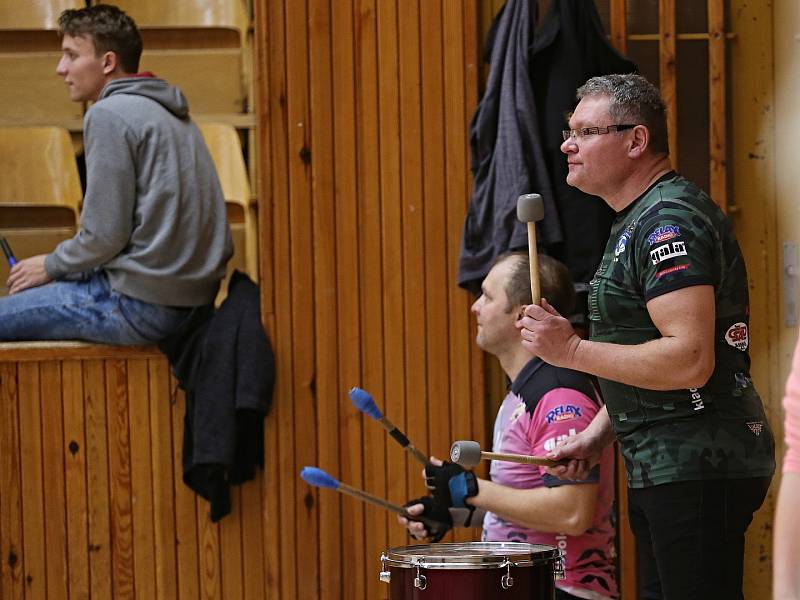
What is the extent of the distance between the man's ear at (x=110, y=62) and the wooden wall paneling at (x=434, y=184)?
3.17ft

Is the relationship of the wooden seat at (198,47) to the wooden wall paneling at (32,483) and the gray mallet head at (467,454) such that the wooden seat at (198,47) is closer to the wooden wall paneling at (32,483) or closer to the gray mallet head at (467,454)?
the wooden wall paneling at (32,483)

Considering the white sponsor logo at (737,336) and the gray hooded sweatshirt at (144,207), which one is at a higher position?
the gray hooded sweatshirt at (144,207)

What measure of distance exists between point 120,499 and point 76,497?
Answer: 128mm

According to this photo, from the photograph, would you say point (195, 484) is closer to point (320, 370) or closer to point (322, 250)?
point (320, 370)

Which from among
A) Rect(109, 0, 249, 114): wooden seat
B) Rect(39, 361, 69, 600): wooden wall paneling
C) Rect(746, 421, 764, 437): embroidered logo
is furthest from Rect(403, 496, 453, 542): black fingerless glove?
Rect(109, 0, 249, 114): wooden seat

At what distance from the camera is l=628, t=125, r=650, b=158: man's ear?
2.40m

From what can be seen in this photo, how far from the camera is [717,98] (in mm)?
3717

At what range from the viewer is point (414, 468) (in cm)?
365

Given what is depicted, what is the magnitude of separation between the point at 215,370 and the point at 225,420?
0.15 metres

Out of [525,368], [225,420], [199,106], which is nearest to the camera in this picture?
[525,368]

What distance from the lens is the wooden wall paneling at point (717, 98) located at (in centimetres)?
370

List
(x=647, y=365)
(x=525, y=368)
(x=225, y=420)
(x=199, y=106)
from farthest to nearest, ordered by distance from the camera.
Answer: (x=199, y=106) → (x=225, y=420) → (x=525, y=368) → (x=647, y=365)

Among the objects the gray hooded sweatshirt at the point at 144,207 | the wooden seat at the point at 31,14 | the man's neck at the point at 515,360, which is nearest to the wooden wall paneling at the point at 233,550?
the gray hooded sweatshirt at the point at 144,207

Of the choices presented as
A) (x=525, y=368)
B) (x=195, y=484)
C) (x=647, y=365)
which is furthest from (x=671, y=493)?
(x=195, y=484)
